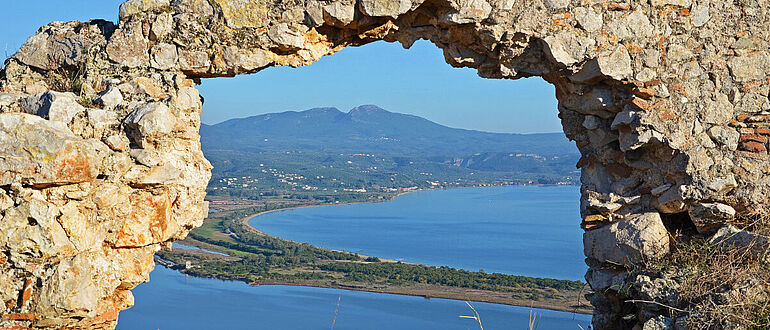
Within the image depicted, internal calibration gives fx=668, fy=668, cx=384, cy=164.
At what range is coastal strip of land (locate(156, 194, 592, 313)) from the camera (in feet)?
77.8

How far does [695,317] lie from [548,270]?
26.8 m

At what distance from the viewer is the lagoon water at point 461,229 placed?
3488cm

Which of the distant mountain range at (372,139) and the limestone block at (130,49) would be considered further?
the distant mountain range at (372,139)

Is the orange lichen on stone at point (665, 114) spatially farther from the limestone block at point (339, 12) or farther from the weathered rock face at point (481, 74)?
the limestone block at point (339, 12)

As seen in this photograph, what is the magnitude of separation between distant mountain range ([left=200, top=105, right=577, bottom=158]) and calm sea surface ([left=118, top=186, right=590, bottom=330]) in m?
74.9

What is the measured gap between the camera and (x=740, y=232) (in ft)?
15.3

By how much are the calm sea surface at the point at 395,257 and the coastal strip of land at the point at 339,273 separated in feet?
2.48

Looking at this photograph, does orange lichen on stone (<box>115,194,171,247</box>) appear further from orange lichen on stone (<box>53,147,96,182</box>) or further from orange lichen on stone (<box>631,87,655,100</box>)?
orange lichen on stone (<box>631,87,655,100</box>)

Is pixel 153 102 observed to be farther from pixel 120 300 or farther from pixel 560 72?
pixel 560 72

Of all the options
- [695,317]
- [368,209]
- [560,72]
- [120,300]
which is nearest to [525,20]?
[560,72]

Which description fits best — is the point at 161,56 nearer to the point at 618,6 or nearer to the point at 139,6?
the point at 139,6

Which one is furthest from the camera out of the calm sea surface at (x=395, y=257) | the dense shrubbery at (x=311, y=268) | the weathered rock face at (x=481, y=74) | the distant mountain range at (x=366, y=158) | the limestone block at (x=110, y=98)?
the distant mountain range at (x=366, y=158)

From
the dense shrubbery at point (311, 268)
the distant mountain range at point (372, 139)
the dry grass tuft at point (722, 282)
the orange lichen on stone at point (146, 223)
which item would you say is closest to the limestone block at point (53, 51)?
the orange lichen on stone at point (146, 223)

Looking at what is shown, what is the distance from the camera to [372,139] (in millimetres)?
174500
